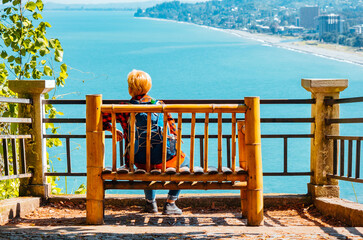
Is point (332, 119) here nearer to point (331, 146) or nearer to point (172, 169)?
point (331, 146)

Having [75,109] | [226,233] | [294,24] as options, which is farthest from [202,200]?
[294,24]

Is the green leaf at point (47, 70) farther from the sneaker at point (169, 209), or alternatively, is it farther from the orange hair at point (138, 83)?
the sneaker at point (169, 209)

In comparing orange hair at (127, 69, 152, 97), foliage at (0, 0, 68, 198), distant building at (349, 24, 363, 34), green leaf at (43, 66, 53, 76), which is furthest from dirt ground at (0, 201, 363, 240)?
distant building at (349, 24, 363, 34)

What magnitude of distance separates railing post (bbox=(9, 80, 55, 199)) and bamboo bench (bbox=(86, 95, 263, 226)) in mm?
1323

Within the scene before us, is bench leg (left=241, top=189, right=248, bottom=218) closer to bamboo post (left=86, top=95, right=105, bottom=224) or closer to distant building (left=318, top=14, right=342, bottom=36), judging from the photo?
bamboo post (left=86, top=95, right=105, bottom=224)

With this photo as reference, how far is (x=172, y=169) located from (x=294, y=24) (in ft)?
563

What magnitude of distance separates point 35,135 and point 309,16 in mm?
171327

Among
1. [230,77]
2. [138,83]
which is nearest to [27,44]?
[138,83]

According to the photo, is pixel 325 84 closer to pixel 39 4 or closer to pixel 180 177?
pixel 180 177

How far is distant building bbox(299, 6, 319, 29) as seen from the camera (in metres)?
167

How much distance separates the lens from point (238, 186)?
4.29m

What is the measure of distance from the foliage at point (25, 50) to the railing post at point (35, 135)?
1.27 meters

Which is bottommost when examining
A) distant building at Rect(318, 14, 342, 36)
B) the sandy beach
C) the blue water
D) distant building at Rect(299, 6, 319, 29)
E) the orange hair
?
the blue water

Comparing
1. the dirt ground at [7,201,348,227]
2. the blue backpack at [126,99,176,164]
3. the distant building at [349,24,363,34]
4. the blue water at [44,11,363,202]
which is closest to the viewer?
the blue backpack at [126,99,176,164]
